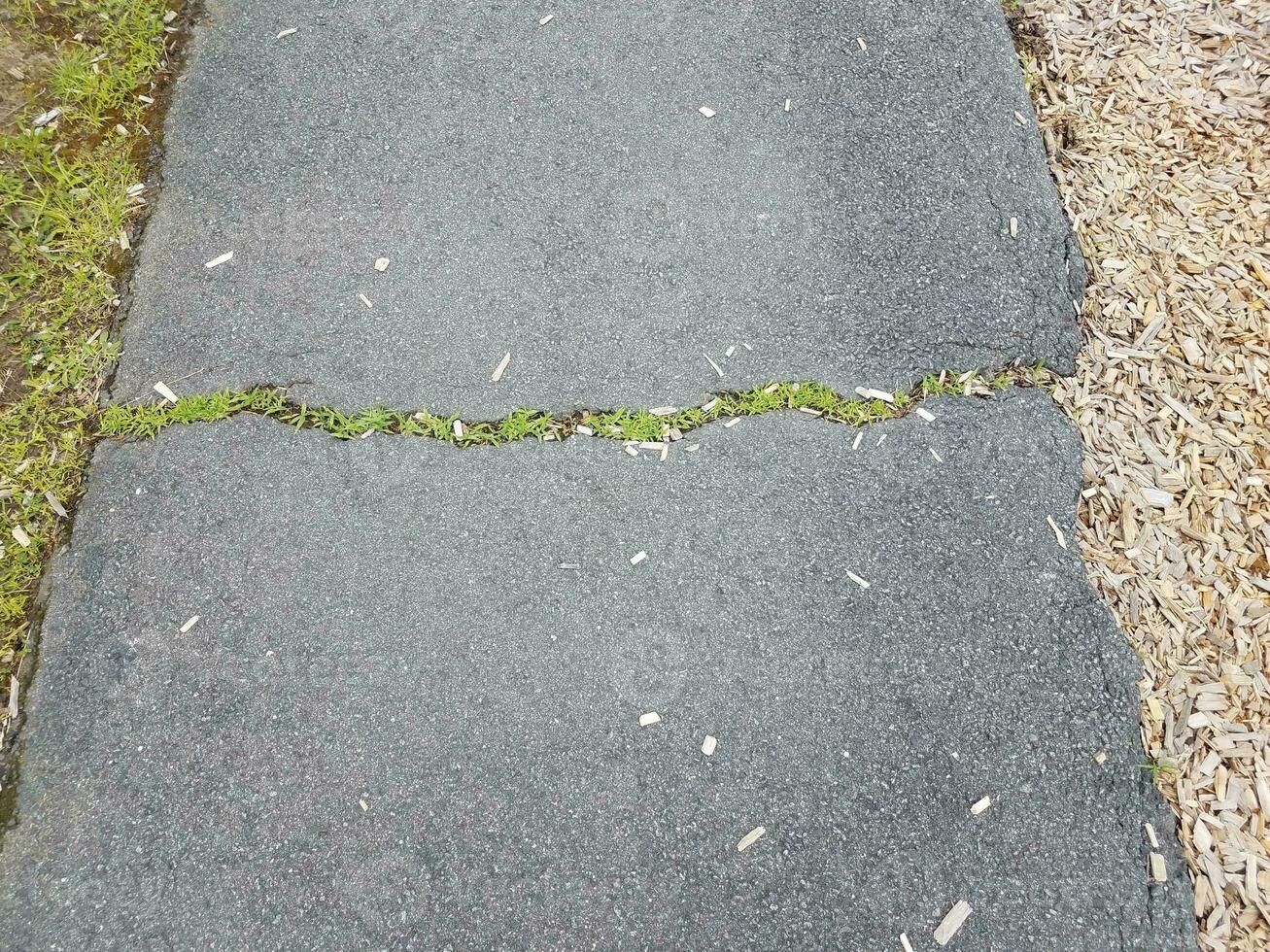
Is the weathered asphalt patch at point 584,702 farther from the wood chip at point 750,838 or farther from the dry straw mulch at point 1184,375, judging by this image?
the dry straw mulch at point 1184,375

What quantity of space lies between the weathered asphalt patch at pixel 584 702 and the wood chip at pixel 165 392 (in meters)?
0.14

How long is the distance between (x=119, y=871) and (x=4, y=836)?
12.5 inches

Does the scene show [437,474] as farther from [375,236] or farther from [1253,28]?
[1253,28]

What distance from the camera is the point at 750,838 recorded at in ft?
6.98

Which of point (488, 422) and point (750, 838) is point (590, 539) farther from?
point (750, 838)

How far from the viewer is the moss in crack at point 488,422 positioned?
8.21 ft

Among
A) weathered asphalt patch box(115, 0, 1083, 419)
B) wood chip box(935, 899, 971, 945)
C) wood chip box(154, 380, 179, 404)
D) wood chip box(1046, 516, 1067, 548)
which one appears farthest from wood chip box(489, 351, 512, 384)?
wood chip box(935, 899, 971, 945)

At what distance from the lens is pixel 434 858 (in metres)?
2.10

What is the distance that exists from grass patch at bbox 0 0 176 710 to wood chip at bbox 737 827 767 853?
80.3 inches

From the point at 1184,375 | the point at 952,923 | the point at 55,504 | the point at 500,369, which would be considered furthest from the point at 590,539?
the point at 1184,375

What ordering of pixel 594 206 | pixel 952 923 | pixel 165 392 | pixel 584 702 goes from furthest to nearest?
1. pixel 594 206
2. pixel 165 392
3. pixel 584 702
4. pixel 952 923

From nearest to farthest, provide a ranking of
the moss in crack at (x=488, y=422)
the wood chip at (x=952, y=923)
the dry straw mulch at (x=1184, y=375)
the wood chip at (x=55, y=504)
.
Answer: the wood chip at (x=952, y=923)
the dry straw mulch at (x=1184, y=375)
the wood chip at (x=55, y=504)
the moss in crack at (x=488, y=422)

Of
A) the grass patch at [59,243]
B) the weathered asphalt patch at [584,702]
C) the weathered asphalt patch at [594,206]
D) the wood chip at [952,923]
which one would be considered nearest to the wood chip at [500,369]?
the weathered asphalt patch at [594,206]

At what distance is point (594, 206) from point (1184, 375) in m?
1.99
